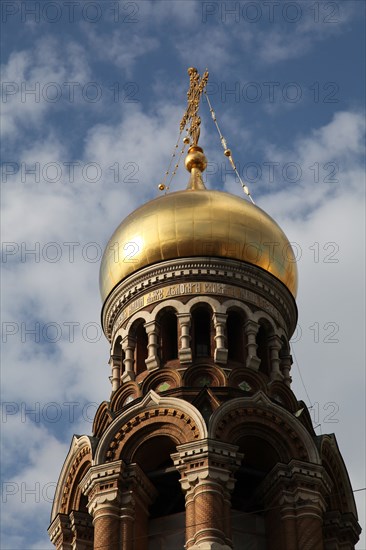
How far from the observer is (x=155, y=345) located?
2700 cm

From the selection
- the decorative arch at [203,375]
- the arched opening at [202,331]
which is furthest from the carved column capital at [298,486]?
the arched opening at [202,331]

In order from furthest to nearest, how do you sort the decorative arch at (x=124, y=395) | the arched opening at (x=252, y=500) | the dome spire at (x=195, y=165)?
the dome spire at (x=195, y=165)
the decorative arch at (x=124, y=395)
the arched opening at (x=252, y=500)

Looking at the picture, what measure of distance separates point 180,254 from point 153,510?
482cm

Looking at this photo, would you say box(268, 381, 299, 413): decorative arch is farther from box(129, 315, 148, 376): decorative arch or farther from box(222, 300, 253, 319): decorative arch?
box(129, 315, 148, 376): decorative arch

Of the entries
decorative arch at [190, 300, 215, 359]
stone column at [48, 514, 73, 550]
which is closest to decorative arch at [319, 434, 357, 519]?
decorative arch at [190, 300, 215, 359]

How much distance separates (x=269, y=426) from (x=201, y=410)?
1.17m

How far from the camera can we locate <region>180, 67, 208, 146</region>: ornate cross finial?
104 ft

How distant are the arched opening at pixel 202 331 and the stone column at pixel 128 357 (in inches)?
46.3

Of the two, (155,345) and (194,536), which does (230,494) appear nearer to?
(194,536)

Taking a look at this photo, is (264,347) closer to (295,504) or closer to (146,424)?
(146,424)

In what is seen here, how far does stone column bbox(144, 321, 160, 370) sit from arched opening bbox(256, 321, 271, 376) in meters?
1.94

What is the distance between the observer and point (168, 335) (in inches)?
1084

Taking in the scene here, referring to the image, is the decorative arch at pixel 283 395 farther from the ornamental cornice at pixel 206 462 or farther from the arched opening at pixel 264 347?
the ornamental cornice at pixel 206 462

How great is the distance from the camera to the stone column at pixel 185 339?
26578mm
